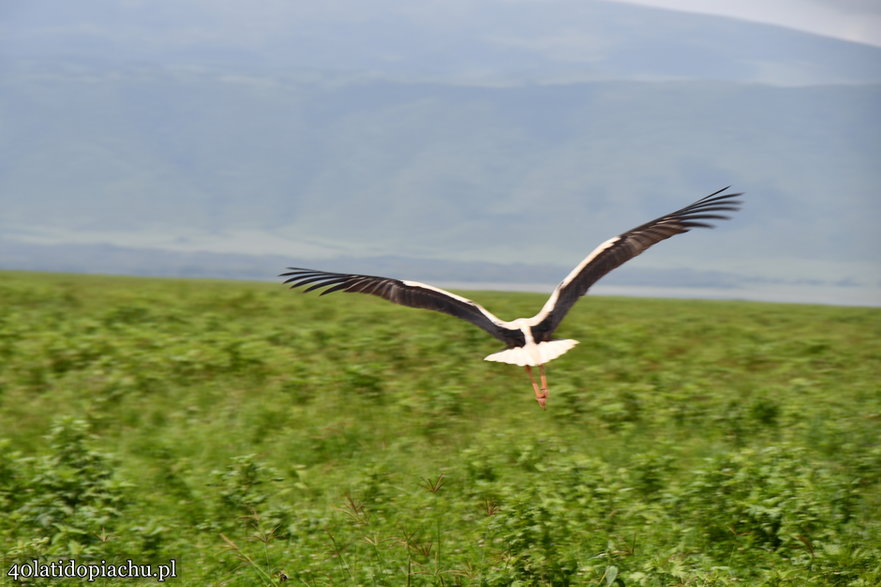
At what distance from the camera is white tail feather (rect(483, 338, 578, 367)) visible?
494cm

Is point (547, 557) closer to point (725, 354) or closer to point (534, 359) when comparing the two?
point (534, 359)

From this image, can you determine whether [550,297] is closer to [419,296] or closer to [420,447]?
[419,296]

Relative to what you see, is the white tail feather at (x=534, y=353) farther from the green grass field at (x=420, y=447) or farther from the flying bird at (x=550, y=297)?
the green grass field at (x=420, y=447)

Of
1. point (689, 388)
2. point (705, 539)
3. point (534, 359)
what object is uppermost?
point (534, 359)

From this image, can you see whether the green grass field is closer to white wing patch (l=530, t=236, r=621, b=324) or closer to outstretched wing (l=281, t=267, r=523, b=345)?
outstretched wing (l=281, t=267, r=523, b=345)

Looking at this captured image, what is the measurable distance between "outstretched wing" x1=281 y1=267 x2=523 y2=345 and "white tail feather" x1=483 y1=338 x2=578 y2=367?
0.10 m

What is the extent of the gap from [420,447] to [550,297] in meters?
5.00

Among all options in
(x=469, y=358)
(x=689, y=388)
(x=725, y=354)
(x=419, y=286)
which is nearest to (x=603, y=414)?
(x=689, y=388)

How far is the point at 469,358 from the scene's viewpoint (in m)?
12.8

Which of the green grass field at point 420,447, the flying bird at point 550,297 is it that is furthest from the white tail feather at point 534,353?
the green grass field at point 420,447

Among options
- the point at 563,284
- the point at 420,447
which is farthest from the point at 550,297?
the point at 420,447

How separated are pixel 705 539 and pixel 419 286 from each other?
3793 millimetres

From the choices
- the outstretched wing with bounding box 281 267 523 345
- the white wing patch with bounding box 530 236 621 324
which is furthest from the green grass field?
the white wing patch with bounding box 530 236 621 324

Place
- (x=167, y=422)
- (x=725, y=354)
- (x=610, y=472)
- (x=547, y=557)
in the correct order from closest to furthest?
(x=547, y=557) → (x=610, y=472) → (x=167, y=422) → (x=725, y=354)
